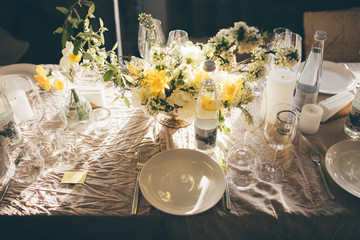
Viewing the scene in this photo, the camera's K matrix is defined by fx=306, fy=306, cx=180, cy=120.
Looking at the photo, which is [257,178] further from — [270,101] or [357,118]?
[357,118]

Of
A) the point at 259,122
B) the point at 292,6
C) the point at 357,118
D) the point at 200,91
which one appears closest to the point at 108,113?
the point at 200,91

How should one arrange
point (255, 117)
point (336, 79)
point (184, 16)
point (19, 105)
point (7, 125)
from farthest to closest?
point (184, 16), point (336, 79), point (19, 105), point (7, 125), point (255, 117)

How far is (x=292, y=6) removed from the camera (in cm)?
A: 247

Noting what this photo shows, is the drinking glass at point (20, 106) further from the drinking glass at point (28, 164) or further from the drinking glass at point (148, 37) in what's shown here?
the drinking glass at point (148, 37)

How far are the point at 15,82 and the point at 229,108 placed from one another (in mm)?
1014

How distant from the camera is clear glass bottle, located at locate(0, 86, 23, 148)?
117cm

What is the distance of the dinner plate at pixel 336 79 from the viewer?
1497mm

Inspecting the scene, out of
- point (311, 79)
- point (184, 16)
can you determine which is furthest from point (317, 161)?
point (184, 16)

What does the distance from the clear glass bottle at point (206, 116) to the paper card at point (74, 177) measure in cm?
43

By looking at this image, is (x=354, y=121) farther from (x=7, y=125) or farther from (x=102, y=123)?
(x=7, y=125)

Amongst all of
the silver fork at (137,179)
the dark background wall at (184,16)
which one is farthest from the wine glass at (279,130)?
the dark background wall at (184,16)

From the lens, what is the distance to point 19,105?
50.4 inches

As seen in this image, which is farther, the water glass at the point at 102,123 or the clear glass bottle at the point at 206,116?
the water glass at the point at 102,123

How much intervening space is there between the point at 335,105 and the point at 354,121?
0.12 meters
